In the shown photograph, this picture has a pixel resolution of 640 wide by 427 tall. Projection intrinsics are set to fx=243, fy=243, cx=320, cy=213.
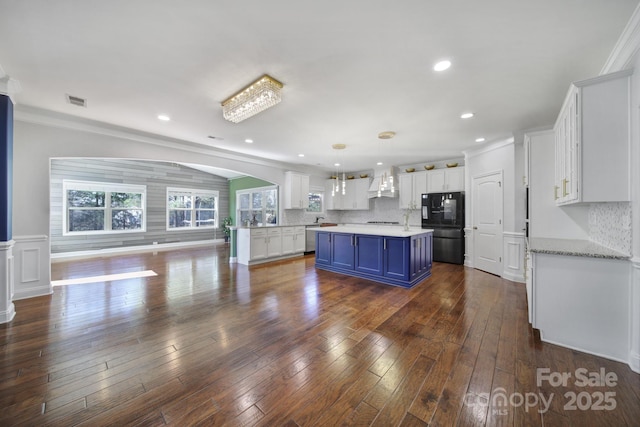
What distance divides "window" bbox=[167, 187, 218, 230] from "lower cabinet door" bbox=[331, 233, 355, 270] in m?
6.23

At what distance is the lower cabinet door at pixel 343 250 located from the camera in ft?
15.3

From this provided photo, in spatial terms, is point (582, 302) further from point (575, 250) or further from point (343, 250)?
point (343, 250)

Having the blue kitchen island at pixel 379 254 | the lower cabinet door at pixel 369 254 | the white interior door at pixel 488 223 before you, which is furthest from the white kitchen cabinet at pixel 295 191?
the white interior door at pixel 488 223

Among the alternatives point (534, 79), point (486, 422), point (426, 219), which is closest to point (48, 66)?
point (486, 422)

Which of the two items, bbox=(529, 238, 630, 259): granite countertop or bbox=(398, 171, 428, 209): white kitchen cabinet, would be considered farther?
bbox=(398, 171, 428, 209): white kitchen cabinet

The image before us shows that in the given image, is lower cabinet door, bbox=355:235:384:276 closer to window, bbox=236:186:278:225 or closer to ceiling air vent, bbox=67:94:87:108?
window, bbox=236:186:278:225

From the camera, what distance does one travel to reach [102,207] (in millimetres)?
7020

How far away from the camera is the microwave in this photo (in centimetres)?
555

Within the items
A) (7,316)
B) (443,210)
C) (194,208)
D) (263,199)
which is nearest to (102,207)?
(194,208)

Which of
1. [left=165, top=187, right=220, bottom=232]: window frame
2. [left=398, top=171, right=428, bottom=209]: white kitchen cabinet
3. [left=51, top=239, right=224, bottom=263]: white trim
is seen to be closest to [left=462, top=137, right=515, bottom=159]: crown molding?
[left=398, top=171, right=428, bottom=209]: white kitchen cabinet

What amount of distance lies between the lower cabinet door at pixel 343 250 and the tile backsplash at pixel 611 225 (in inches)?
123

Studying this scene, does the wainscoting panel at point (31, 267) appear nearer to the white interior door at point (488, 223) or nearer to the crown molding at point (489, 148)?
the white interior door at point (488, 223)

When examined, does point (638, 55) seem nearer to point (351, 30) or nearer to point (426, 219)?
point (351, 30)

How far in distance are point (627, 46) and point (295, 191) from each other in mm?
6085
